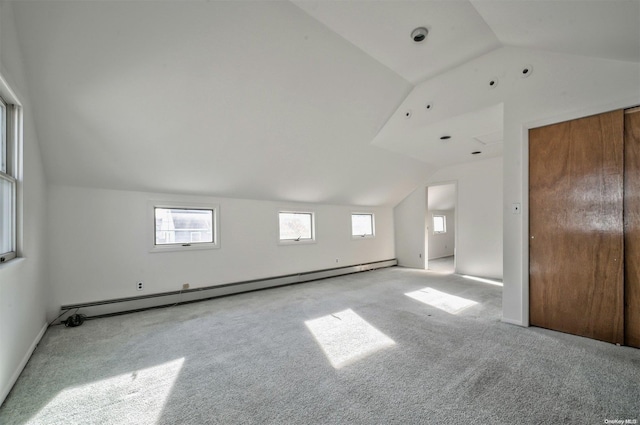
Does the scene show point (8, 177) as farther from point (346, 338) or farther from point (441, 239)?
point (441, 239)

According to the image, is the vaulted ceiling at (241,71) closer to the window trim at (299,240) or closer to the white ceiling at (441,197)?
the window trim at (299,240)

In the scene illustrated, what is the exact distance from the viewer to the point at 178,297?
3.79 meters

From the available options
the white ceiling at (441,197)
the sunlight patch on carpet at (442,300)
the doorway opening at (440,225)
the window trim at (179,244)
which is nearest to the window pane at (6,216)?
the window trim at (179,244)

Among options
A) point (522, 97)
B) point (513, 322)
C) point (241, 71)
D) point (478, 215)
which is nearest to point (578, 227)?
point (513, 322)

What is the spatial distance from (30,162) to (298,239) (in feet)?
12.7

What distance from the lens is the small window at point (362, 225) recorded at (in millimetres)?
6434

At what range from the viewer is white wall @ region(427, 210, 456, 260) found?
8.40 meters

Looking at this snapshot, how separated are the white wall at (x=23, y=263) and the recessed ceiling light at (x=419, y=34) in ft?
10.6

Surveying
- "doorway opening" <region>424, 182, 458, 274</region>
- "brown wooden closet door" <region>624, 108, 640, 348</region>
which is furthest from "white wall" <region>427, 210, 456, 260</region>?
"brown wooden closet door" <region>624, 108, 640, 348</region>

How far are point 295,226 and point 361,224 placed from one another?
2.03 m

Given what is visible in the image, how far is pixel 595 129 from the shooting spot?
2.53 metres

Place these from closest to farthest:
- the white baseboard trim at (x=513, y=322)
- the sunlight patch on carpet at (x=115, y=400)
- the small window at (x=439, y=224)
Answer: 1. the sunlight patch on carpet at (x=115, y=400)
2. the white baseboard trim at (x=513, y=322)
3. the small window at (x=439, y=224)

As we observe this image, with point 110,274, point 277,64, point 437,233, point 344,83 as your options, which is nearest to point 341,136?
point 344,83

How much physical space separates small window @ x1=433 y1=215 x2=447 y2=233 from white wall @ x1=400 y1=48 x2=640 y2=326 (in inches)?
233
